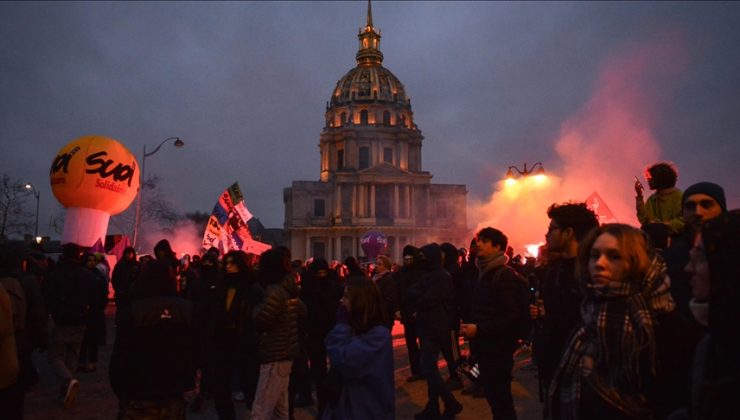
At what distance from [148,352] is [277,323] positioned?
144 cm

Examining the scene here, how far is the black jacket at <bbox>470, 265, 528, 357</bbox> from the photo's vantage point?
15.8 feet

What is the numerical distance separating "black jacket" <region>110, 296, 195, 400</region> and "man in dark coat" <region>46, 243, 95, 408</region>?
4.24 meters

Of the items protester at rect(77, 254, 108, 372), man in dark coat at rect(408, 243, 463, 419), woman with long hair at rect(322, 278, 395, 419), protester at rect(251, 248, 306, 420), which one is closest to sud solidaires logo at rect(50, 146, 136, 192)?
protester at rect(77, 254, 108, 372)

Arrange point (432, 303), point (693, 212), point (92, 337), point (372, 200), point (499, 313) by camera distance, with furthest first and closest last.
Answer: point (372, 200) → point (92, 337) → point (432, 303) → point (499, 313) → point (693, 212)

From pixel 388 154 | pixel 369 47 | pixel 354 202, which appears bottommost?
pixel 354 202

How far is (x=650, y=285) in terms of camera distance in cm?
259

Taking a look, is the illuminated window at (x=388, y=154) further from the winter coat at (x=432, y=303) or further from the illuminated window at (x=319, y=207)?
the winter coat at (x=432, y=303)

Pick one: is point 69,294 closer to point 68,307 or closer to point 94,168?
point 68,307

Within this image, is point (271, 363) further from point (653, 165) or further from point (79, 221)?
point (79, 221)

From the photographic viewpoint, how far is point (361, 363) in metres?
3.89

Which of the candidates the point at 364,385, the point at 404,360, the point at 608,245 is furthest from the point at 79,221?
the point at 608,245

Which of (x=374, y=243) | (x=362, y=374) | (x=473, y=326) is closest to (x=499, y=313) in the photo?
(x=473, y=326)

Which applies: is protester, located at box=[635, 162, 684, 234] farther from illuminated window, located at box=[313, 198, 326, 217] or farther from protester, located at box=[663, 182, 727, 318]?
illuminated window, located at box=[313, 198, 326, 217]

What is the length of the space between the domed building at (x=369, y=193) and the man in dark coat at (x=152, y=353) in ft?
203
